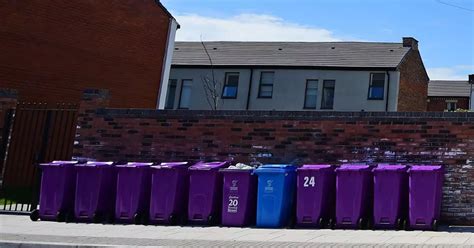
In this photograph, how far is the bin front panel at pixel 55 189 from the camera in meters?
10.8

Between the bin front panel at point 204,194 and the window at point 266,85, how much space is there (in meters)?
22.5

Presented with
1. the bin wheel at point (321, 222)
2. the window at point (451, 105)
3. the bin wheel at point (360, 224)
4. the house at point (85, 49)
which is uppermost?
the window at point (451, 105)

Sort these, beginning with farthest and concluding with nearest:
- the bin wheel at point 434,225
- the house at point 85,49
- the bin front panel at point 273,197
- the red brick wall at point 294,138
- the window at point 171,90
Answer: the window at point 171,90, the house at point 85,49, the red brick wall at point 294,138, the bin front panel at point 273,197, the bin wheel at point 434,225

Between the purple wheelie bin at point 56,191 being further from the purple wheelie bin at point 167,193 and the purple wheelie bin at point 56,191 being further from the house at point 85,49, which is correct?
the house at point 85,49

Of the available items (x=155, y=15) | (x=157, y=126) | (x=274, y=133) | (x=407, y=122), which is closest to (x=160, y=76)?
(x=155, y=15)

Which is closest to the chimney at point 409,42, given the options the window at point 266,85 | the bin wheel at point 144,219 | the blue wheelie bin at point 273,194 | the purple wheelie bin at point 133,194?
the window at point 266,85

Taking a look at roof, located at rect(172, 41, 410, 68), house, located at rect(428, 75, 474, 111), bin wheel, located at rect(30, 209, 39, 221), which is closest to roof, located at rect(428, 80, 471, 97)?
house, located at rect(428, 75, 474, 111)

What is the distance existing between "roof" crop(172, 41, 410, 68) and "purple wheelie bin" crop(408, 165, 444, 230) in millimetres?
22128

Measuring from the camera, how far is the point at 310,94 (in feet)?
105

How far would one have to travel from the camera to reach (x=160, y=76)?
22266 mm

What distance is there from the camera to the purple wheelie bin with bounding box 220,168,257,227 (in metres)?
9.95

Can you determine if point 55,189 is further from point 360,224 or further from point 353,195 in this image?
point 360,224

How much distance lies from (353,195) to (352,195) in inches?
0.7

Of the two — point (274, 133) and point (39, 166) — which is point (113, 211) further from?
point (274, 133)
